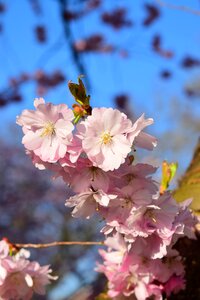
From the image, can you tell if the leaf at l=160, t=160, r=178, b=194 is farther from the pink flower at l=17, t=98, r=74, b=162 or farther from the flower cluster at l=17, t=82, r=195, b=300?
the pink flower at l=17, t=98, r=74, b=162

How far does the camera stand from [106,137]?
681 mm

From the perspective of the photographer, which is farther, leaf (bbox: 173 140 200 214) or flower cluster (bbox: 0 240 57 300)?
leaf (bbox: 173 140 200 214)

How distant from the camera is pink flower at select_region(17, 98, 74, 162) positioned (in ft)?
2.19

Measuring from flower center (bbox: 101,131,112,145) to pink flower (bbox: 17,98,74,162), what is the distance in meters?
0.04

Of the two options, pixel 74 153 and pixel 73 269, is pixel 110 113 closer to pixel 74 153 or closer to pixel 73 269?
pixel 74 153

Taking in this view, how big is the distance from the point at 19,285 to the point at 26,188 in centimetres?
753

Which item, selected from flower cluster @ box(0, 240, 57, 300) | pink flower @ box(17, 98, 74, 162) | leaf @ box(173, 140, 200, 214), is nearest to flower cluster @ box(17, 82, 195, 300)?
pink flower @ box(17, 98, 74, 162)

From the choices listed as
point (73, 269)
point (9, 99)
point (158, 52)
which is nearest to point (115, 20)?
point (158, 52)

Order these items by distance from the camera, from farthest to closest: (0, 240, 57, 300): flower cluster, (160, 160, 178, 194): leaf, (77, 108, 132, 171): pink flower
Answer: (160, 160, 178, 194): leaf, (0, 240, 57, 300): flower cluster, (77, 108, 132, 171): pink flower

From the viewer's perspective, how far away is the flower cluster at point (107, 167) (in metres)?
0.67

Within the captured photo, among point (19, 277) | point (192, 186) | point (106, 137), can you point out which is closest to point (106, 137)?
point (106, 137)

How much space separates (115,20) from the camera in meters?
6.95

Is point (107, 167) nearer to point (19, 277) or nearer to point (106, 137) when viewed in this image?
point (106, 137)

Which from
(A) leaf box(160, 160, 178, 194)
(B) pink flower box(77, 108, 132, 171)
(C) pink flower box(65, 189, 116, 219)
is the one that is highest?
(A) leaf box(160, 160, 178, 194)
